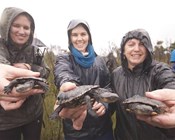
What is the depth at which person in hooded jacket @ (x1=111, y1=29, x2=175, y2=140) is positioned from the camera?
11.0 feet

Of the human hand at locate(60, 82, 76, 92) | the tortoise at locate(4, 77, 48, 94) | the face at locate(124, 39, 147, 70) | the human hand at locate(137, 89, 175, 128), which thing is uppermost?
the face at locate(124, 39, 147, 70)

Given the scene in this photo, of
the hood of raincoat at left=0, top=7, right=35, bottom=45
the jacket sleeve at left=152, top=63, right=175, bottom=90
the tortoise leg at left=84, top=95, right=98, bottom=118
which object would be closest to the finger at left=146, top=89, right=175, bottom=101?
the jacket sleeve at left=152, top=63, right=175, bottom=90

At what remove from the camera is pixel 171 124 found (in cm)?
283

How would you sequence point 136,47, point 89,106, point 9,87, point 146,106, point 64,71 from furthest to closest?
point 136,47
point 64,71
point 9,87
point 89,106
point 146,106

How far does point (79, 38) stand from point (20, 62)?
85 centimetres

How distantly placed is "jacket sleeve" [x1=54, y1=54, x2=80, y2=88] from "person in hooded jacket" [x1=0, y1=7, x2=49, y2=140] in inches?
11.3

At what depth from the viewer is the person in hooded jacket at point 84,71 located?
3.61m

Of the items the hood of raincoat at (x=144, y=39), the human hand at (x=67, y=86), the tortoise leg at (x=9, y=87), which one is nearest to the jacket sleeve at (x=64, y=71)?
the human hand at (x=67, y=86)

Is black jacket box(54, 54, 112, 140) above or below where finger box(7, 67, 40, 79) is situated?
below

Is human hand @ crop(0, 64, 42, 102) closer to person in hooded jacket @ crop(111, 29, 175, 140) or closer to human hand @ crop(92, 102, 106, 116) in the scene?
human hand @ crop(92, 102, 106, 116)

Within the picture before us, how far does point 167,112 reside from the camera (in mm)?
2918

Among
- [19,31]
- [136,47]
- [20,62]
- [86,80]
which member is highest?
[19,31]

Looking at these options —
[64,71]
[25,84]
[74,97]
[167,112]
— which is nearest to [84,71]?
[64,71]

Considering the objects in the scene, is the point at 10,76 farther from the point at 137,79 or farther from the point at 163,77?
the point at 163,77
